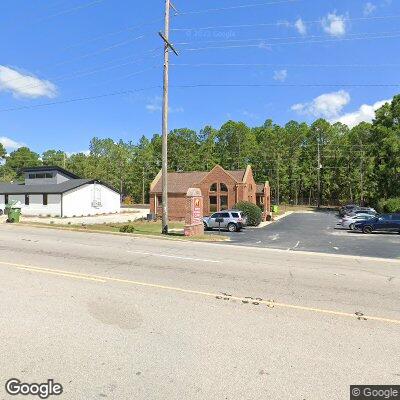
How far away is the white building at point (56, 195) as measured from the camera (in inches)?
1802

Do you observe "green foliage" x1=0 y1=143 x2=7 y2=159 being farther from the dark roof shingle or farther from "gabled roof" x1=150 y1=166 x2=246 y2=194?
"gabled roof" x1=150 y1=166 x2=246 y2=194

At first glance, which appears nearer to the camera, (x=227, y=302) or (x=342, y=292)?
(x=227, y=302)

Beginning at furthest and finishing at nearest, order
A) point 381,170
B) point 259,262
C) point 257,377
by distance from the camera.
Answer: point 381,170, point 259,262, point 257,377

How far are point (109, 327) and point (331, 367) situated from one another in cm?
365

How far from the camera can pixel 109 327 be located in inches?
259

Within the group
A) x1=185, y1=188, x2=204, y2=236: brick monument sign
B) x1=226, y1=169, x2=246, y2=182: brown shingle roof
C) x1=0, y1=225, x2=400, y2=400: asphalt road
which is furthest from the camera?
x1=226, y1=169, x2=246, y2=182: brown shingle roof

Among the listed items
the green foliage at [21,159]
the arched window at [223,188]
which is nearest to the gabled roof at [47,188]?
the arched window at [223,188]

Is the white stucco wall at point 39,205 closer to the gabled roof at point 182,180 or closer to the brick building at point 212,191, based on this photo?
the brick building at point 212,191

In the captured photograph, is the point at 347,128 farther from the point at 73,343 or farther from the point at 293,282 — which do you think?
the point at 73,343

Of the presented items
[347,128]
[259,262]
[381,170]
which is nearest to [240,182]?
[381,170]

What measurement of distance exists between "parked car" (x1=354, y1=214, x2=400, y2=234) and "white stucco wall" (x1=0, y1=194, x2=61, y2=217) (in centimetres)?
3342

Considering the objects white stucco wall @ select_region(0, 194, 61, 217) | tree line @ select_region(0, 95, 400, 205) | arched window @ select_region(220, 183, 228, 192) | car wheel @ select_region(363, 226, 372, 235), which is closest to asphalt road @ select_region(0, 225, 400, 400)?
car wheel @ select_region(363, 226, 372, 235)

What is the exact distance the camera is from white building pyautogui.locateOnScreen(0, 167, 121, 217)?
150 ft

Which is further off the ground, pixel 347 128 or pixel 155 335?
pixel 347 128
